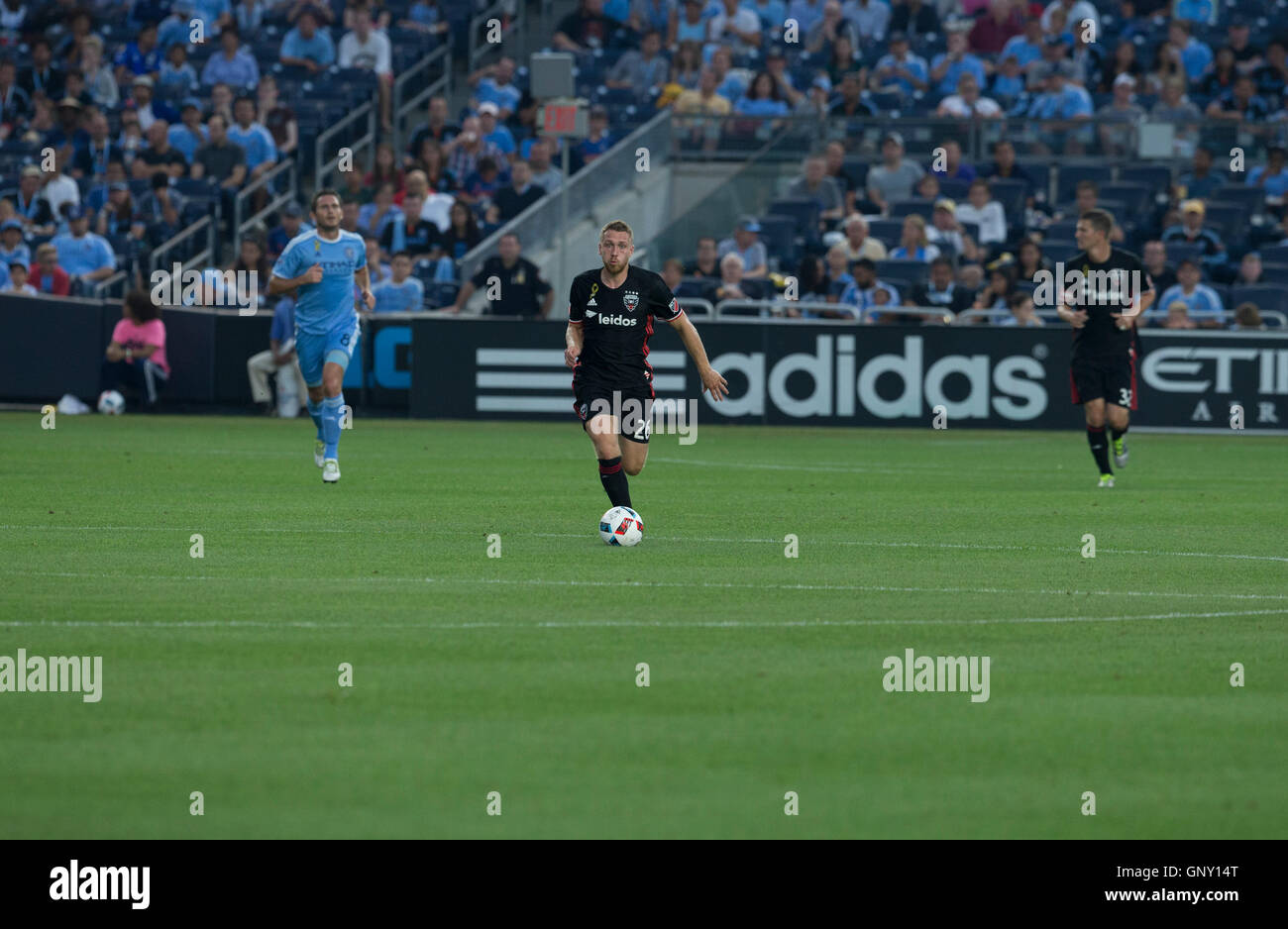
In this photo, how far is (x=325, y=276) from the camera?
769 inches

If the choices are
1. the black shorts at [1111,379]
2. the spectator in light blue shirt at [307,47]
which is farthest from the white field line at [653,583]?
the spectator in light blue shirt at [307,47]

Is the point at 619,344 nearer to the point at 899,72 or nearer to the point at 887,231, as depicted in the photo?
the point at 887,231

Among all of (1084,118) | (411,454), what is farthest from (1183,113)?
(411,454)

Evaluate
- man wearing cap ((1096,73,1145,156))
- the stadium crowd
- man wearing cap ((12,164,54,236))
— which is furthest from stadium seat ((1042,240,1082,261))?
man wearing cap ((12,164,54,236))

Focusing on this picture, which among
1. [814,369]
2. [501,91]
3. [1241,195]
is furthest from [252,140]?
[1241,195]

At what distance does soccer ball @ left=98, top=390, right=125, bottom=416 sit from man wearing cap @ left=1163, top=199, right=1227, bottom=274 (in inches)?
577

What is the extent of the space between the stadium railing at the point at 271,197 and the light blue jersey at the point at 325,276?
12.7m

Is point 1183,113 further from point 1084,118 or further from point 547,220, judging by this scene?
point 547,220

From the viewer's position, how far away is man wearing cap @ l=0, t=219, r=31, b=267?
100 feet

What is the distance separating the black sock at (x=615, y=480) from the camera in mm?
14297

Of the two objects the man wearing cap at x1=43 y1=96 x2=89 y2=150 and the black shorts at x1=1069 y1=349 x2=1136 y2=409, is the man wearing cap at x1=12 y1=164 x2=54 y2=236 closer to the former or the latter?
the man wearing cap at x1=43 y1=96 x2=89 y2=150

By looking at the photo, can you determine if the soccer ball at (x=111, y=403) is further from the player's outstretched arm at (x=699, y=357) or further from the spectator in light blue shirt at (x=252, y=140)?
the player's outstretched arm at (x=699, y=357)

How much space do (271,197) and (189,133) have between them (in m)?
2.41

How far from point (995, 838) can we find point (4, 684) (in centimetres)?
436
